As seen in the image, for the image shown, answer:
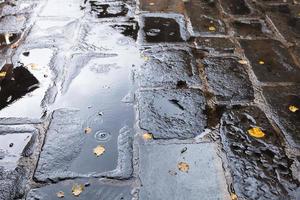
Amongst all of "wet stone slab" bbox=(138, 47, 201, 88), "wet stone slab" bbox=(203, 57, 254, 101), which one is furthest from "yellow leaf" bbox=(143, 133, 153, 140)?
"wet stone slab" bbox=(203, 57, 254, 101)

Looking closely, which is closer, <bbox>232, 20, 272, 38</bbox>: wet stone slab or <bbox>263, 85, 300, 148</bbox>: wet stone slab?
<bbox>263, 85, 300, 148</bbox>: wet stone slab

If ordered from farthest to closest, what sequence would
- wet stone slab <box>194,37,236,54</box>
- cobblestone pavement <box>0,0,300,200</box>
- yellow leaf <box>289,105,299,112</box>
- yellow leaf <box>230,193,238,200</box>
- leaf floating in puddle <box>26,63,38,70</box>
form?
wet stone slab <box>194,37,236,54</box>, leaf floating in puddle <box>26,63,38,70</box>, yellow leaf <box>289,105,299,112</box>, cobblestone pavement <box>0,0,300,200</box>, yellow leaf <box>230,193,238,200</box>

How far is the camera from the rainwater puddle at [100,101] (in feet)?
9.63

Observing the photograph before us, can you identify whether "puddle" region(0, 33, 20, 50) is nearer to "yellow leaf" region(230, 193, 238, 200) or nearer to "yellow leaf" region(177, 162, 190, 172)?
"yellow leaf" region(177, 162, 190, 172)

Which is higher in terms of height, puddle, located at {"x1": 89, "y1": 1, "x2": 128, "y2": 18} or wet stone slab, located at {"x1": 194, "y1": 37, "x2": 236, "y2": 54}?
puddle, located at {"x1": 89, "y1": 1, "x2": 128, "y2": 18}

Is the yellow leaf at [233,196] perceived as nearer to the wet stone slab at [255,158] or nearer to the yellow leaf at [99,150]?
the wet stone slab at [255,158]

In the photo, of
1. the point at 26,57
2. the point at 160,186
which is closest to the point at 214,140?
the point at 160,186

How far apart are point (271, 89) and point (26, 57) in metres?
2.79

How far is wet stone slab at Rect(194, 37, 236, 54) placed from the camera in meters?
4.31

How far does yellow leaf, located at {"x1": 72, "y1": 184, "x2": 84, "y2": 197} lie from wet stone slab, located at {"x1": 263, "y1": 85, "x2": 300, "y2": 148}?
5.97 ft

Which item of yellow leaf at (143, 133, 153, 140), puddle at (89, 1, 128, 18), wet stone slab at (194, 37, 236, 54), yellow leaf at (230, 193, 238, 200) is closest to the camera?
yellow leaf at (230, 193, 238, 200)

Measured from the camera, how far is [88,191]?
2.67m

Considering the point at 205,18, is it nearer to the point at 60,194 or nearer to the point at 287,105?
the point at 287,105

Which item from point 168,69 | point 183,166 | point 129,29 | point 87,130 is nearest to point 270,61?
point 168,69
